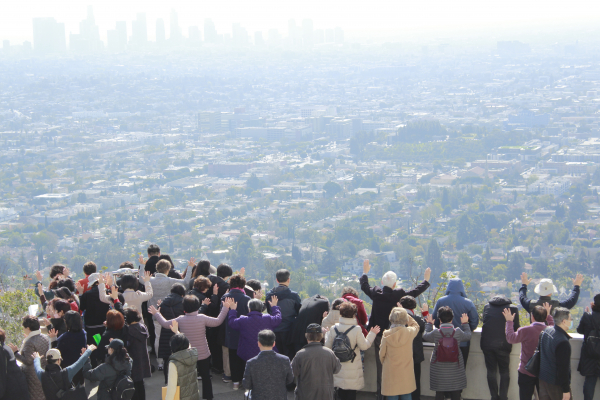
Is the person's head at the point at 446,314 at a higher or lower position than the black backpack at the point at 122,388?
higher

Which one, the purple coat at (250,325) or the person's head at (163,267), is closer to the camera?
the purple coat at (250,325)

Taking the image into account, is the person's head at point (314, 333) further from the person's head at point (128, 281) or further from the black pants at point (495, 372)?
the person's head at point (128, 281)

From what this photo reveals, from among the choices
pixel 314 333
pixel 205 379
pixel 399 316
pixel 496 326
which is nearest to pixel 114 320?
pixel 205 379

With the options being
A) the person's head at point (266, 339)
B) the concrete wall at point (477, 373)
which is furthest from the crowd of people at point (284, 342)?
the concrete wall at point (477, 373)

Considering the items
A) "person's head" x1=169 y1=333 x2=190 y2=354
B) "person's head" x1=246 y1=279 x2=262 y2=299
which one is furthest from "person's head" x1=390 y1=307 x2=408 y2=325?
"person's head" x1=169 y1=333 x2=190 y2=354

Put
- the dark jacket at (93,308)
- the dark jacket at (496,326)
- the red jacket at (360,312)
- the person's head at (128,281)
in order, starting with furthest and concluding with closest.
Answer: the person's head at (128,281) < the dark jacket at (93,308) < the red jacket at (360,312) < the dark jacket at (496,326)

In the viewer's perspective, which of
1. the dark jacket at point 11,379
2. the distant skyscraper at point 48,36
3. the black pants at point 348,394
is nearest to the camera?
the dark jacket at point 11,379

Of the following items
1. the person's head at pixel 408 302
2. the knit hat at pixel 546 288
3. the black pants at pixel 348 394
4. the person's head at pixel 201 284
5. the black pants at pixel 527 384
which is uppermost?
the knit hat at pixel 546 288
